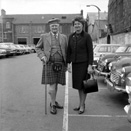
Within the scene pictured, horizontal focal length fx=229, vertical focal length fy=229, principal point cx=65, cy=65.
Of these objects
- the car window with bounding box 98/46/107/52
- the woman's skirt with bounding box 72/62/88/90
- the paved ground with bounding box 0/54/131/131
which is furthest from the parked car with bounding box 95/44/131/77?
the woman's skirt with bounding box 72/62/88/90

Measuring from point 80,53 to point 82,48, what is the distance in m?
0.11

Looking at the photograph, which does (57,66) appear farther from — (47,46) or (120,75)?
(120,75)

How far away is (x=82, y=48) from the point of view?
4785 millimetres

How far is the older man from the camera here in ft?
16.0

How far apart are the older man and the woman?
17 centimetres

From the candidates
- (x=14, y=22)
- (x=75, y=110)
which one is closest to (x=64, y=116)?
(x=75, y=110)

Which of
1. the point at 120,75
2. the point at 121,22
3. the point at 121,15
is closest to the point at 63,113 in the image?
the point at 120,75

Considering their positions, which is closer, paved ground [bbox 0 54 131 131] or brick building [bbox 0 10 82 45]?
paved ground [bbox 0 54 131 131]

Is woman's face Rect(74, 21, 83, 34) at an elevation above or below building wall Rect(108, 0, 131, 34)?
below

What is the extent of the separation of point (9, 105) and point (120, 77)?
2735 mm

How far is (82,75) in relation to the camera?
4867mm

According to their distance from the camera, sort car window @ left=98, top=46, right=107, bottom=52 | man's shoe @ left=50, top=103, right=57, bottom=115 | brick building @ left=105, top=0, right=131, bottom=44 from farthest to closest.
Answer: brick building @ left=105, top=0, right=131, bottom=44 < car window @ left=98, top=46, right=107, bottom=52 < man's shoe @ left=50, top=103, right=57, bottom=115

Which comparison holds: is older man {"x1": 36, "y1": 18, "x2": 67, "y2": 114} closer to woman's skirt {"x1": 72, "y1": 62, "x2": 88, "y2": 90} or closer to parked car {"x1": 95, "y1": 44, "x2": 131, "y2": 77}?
woman's skirt {"x1": 72, "y1": 62, "x2": 88, "y2": 90}

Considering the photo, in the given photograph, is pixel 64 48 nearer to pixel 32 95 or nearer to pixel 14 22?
pixel 32 95
